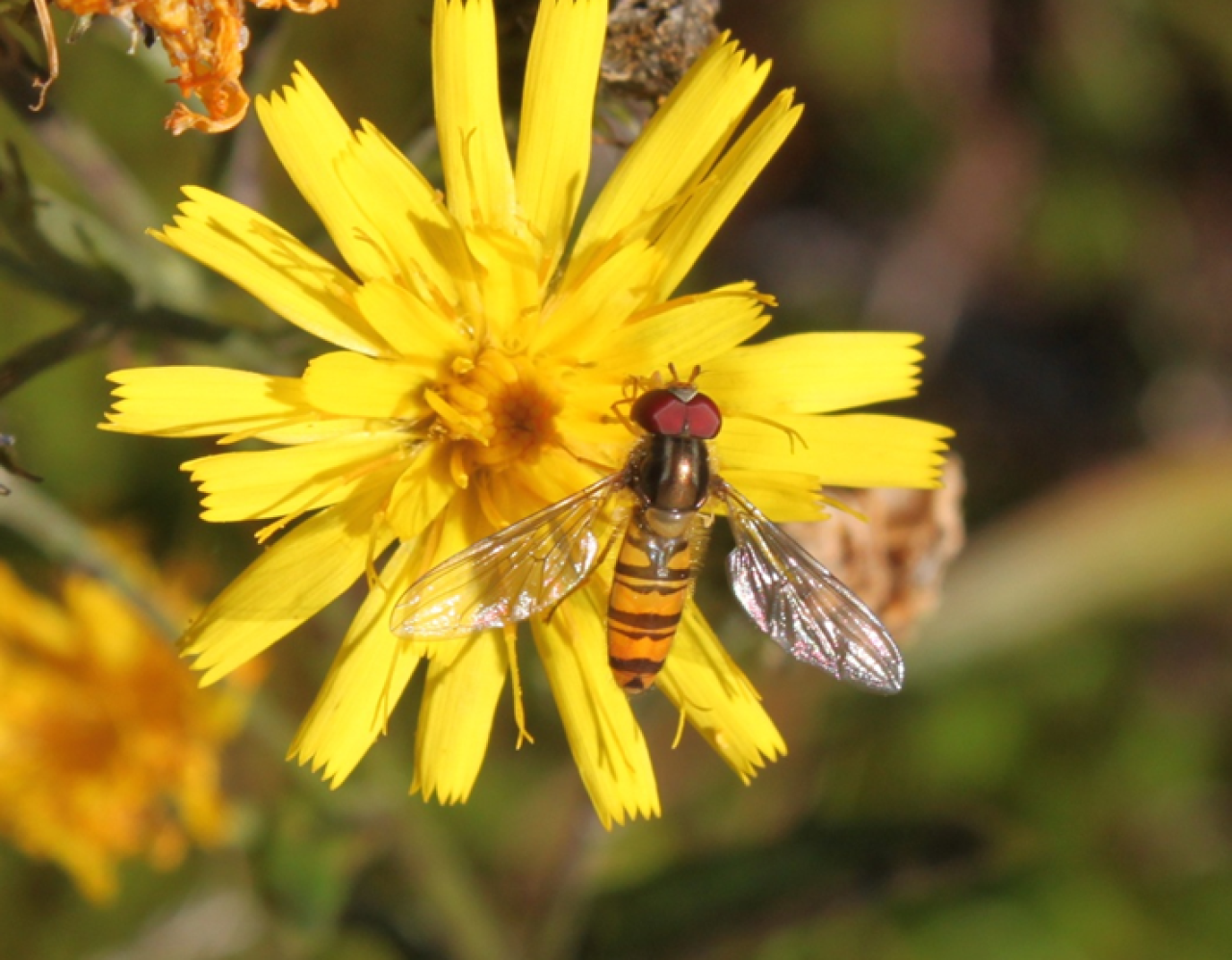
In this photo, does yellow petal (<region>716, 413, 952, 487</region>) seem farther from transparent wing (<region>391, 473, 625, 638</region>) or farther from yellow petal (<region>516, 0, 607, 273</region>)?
yellow petal (<region>516, 0, 607, 273</region>)

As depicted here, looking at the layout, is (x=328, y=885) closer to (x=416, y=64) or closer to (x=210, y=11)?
(x=210, y=11)

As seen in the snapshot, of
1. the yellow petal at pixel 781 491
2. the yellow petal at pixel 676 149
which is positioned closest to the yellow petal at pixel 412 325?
the yellow petal at pixel 676 149

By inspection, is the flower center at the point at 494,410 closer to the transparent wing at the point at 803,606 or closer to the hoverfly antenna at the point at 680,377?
the hoverfly antenna at the point at 680,377

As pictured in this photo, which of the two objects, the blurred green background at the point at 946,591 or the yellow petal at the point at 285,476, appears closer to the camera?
the yellow petal at the point at 285,476

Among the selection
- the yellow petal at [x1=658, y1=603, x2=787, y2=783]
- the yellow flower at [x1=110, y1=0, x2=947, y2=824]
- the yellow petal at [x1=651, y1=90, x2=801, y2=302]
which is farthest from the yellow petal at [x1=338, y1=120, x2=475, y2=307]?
the yellow petal at [x1=658, y1=603, x2=787, y2=783]

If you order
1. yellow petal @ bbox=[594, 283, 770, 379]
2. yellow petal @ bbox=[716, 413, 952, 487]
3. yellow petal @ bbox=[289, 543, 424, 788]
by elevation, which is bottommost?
yellow petal @ bbox=[716, 413, 952, 487]

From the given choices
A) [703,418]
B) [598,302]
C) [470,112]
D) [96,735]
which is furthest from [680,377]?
[96,735]
